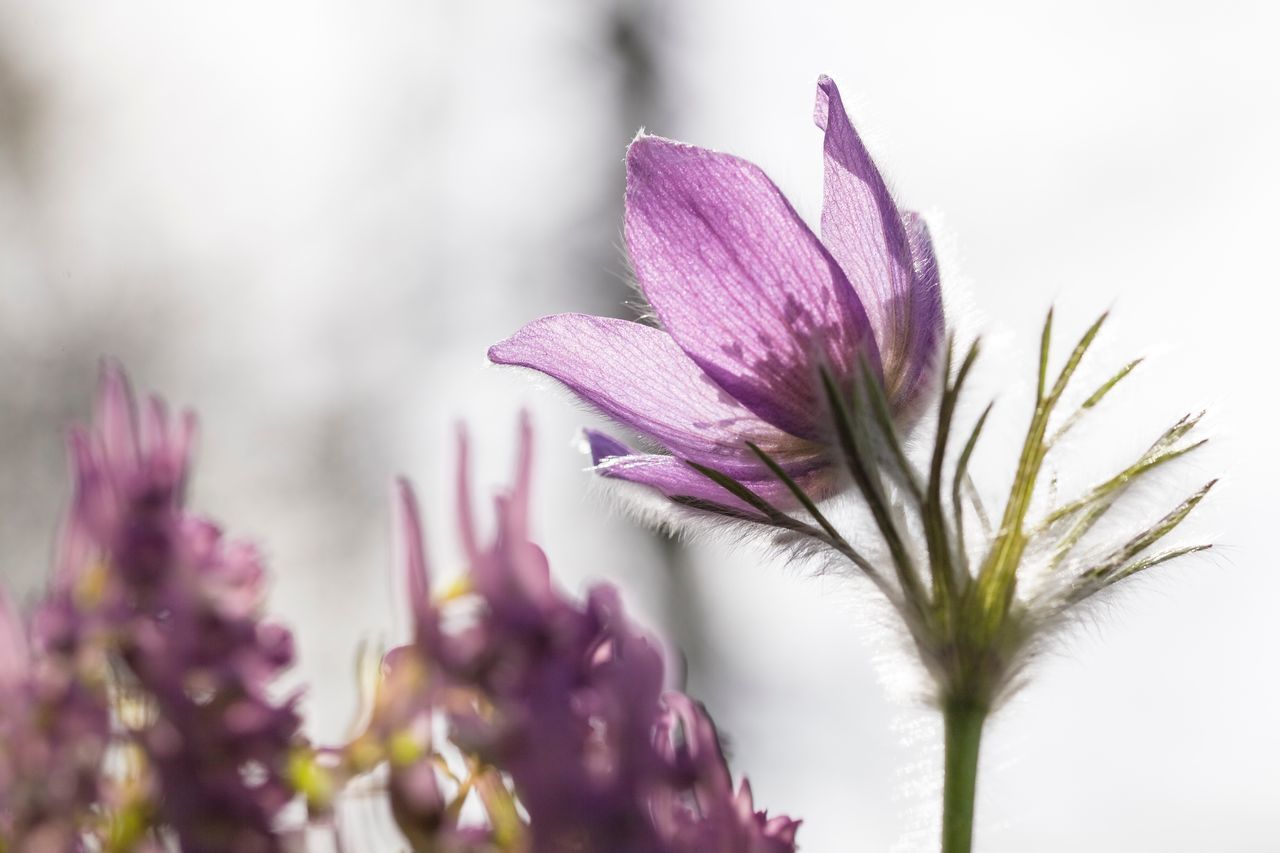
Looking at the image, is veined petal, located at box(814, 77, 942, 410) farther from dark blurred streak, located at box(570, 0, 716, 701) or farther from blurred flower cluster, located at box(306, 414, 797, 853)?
dark blurred streak, located at box(570, 0, 716, 701)

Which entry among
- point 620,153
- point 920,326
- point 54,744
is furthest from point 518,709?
point 620,153

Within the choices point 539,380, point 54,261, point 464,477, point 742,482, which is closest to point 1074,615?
point 742,482

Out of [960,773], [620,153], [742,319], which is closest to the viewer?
[960,773]

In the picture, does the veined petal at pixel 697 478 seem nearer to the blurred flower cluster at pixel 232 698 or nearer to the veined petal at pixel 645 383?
the veined petal at pixel 645 383

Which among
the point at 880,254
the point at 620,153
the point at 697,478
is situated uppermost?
the point at 620,153

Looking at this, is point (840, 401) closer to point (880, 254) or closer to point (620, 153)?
point (880, 254)

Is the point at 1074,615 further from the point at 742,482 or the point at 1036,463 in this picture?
→ the point at 742,482

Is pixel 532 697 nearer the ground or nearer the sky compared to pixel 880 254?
nearer the ground
